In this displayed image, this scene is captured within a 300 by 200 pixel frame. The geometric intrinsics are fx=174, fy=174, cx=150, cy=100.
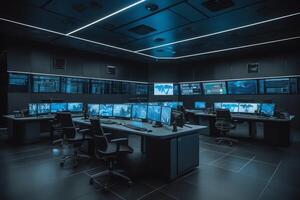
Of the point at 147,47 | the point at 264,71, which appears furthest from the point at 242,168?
the point at 264,71

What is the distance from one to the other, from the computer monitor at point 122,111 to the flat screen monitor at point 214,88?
5960 millimetres

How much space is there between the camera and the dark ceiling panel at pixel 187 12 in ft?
11.9

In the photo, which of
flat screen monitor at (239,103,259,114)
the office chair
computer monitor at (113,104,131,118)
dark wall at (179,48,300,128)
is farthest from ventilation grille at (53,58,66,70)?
flat screen monitor at (239,103,259,114)

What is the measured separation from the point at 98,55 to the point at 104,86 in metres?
1.41

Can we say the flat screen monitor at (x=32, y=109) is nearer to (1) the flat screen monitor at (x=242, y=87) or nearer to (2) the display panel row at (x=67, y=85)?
(2) the display panel row at (x=67, y=85)

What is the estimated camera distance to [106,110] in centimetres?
454

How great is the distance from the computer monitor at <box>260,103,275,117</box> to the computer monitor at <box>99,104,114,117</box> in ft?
14.3

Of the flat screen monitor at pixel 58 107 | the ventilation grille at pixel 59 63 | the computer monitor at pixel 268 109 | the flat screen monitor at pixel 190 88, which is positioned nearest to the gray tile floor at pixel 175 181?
the computer monitor at pixel 268 109

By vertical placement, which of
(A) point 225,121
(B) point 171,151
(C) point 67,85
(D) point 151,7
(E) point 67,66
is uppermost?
(D) point 151,7

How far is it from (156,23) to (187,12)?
896 mm

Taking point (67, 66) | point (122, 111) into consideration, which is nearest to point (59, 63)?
point (67, 66)

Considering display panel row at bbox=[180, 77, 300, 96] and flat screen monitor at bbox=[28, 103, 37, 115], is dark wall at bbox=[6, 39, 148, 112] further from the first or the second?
display panel row at bbox=[180, 77, 300, 96]

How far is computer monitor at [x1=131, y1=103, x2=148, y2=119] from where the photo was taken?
12.6 feet

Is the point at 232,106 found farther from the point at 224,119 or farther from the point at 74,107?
the point at 74,107
